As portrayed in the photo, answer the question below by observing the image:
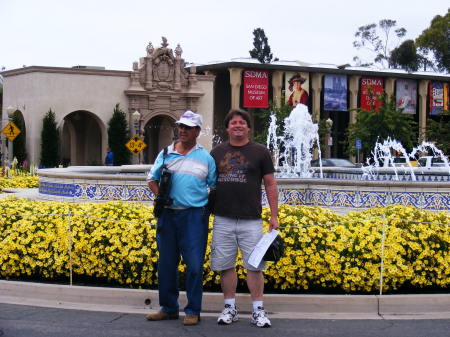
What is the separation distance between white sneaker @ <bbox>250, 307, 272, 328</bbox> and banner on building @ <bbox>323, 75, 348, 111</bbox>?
4907 cm

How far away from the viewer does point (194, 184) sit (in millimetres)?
6621

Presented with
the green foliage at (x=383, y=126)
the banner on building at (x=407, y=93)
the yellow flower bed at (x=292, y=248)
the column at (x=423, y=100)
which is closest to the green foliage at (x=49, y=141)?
the green foliage at (x=383, y=126)

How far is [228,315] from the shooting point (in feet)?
21.8

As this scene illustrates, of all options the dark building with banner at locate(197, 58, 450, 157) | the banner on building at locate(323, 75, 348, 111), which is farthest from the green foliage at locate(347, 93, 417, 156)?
the banner on building at locate(323, 75, 348, 111)

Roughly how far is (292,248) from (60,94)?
3432cm

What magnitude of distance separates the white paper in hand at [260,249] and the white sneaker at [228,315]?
477 millimetres

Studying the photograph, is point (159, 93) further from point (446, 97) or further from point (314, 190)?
point (314, 190)

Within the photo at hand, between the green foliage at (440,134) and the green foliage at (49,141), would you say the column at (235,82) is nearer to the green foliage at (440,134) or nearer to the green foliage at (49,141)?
the green foliage at (440,134)

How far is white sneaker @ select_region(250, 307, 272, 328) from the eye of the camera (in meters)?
6.53

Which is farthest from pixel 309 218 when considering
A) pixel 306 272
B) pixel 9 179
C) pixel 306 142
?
pixel 9 179

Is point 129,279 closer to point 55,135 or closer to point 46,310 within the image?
point 46,310

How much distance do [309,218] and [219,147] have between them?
185 centimetres

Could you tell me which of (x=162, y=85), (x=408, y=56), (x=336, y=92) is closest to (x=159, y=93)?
(x=162, y=85)

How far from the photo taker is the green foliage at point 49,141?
3919 centimetres
